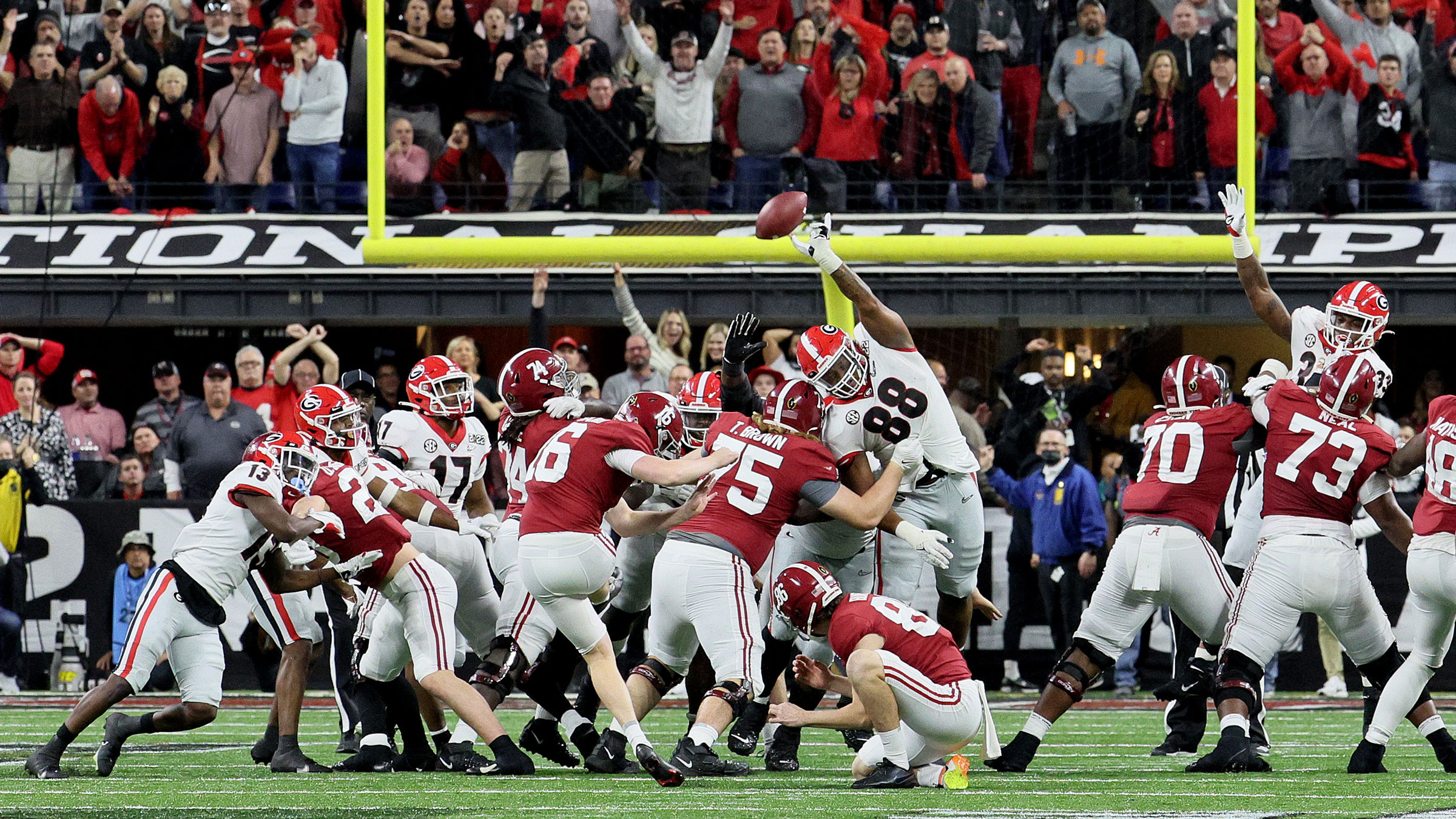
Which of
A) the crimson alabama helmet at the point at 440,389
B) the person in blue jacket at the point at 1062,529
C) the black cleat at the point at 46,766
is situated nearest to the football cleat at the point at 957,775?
the crimson alabama helmet at the point at 440,389

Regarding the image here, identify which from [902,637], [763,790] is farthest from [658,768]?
[902,637]

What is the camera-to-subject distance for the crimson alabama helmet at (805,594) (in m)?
7.29

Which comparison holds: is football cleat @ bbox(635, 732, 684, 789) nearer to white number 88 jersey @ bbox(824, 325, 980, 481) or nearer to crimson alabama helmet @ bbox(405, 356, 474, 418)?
white number 88 jersey @ bbox(824, 325, 980, 481)

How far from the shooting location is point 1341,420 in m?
7.87

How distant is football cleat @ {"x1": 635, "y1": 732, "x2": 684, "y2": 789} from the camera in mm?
7105

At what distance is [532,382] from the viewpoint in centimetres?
807

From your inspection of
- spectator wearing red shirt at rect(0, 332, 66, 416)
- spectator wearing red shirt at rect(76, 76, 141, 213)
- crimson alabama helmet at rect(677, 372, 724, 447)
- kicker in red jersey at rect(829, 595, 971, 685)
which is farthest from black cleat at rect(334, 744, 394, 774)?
spectator wearing red shirt at rect(76, 76, 141, 213)

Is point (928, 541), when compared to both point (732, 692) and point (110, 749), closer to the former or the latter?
point (732, 692)

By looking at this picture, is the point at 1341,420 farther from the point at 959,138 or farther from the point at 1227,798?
the point at 959,138

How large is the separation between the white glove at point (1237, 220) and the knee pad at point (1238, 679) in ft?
6.32

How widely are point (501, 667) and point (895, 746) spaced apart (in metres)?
2.33

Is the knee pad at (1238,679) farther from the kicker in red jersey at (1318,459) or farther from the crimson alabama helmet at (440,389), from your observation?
the crimson alabama helmet at (440,389)

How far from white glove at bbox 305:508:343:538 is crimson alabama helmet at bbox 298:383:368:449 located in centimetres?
55

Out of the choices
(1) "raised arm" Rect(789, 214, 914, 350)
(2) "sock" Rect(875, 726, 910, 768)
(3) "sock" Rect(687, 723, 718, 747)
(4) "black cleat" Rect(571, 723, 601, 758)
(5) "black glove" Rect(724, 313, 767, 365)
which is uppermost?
(1) "raised arm" Rect(789, 214, 914, 350)
